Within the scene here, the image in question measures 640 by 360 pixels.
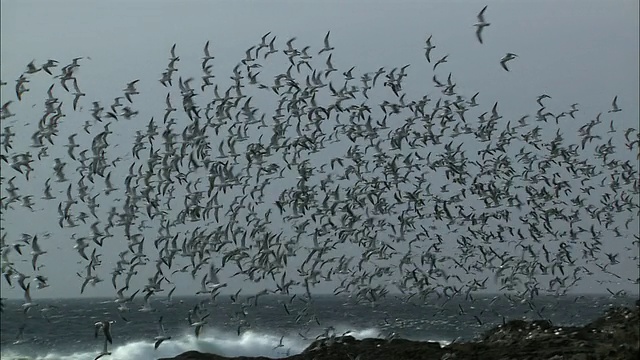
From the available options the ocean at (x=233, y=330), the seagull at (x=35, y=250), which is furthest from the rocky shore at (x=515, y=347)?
the ocean at (x=233, y=330)

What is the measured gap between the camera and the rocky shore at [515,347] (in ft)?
52.5

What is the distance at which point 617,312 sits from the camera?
26125 mm

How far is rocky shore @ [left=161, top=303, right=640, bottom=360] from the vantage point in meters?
16.0

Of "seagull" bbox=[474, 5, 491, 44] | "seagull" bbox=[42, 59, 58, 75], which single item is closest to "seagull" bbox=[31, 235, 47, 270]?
"seagull" bbox=[42, 59, 58, 75]

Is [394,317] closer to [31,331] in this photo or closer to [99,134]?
[31,331]

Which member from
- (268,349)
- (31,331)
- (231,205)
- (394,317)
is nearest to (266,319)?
(394,317)

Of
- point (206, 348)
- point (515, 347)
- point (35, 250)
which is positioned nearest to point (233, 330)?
point (206, 348)

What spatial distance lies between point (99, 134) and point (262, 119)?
4971 mm

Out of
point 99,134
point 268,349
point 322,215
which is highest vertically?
Result: point 99,134

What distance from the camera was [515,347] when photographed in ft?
61.8

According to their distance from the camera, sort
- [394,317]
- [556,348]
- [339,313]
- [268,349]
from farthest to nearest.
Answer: [339,313]
[394,317]
[268,349]
[556,348]

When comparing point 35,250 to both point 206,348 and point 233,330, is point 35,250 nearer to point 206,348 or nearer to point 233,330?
point 206,348

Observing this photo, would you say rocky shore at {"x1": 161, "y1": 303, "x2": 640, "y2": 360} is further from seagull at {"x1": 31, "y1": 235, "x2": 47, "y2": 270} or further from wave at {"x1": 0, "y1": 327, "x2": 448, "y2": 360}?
wave at {"x1": 0, "y1": 327, "x2": 448, "y2": 360}

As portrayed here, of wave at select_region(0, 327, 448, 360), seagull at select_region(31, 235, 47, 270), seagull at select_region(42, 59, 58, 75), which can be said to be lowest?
wave at select_region(0, 327, 448, 360)
